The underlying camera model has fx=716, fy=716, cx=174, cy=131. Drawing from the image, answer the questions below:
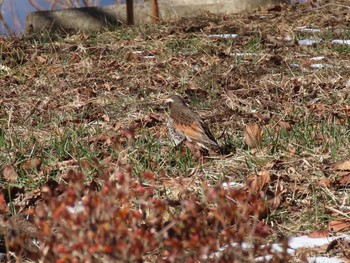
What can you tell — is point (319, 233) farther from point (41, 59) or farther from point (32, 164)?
point (41, 59)

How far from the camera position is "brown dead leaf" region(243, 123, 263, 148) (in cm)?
548

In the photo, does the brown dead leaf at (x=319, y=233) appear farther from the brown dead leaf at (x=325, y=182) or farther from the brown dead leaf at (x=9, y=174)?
the brown dead leaf at (x=9, y=174)

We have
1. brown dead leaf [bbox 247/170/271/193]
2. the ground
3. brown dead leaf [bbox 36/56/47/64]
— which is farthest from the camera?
brown dead leaf [bbox 36/56/47/64]

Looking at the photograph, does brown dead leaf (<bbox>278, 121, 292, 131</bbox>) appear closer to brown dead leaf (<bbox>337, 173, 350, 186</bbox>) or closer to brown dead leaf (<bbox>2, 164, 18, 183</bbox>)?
brown dead leaf (<bbox>337, 173, 350, 186</bbox>)

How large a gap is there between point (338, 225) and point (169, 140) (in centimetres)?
227

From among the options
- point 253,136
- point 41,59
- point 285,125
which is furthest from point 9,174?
point 41,59

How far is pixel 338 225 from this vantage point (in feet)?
13.3

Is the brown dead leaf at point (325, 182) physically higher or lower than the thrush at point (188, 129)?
lower

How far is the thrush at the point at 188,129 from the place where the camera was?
541 cm

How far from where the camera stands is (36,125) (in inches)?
271

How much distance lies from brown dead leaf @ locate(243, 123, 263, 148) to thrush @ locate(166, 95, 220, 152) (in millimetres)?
262

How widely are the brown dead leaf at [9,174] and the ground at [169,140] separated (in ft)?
0.04

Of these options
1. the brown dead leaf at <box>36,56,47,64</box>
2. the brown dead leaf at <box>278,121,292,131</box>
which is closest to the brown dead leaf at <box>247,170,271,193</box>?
the brown dead leaf at <box>278,121,292,131</box>

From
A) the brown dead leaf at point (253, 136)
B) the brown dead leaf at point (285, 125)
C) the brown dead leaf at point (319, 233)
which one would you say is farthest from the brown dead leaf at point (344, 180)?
the brown dead leaf at point (285, 125)
